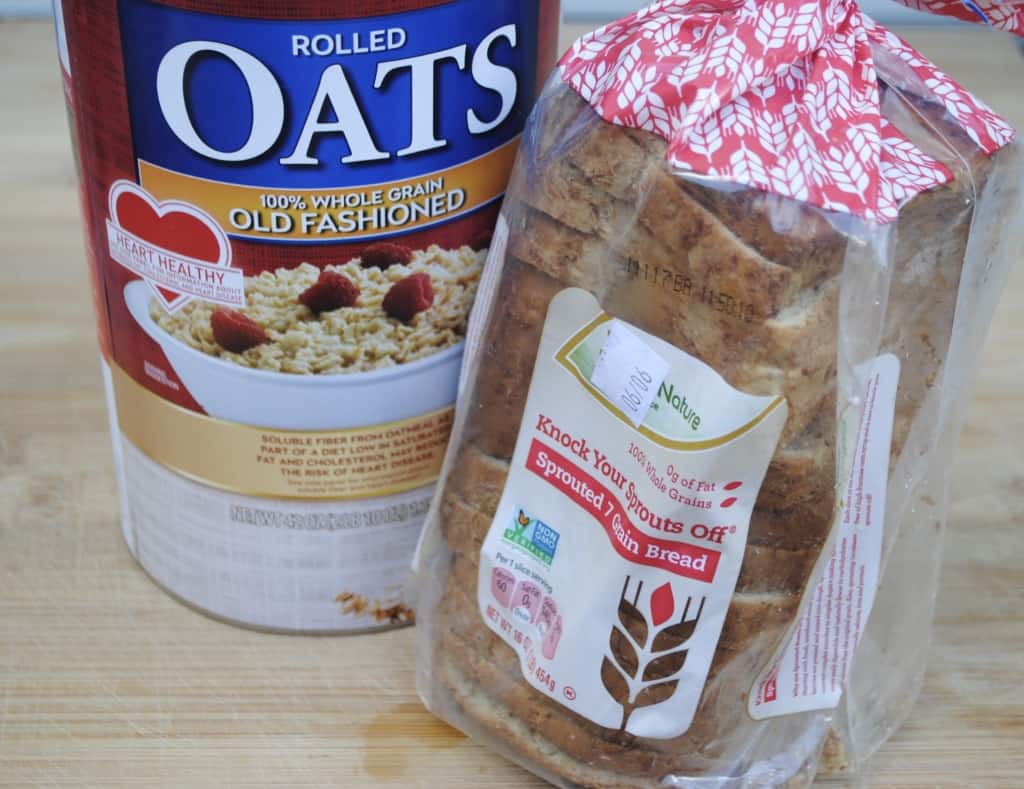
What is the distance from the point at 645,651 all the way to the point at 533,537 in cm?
7

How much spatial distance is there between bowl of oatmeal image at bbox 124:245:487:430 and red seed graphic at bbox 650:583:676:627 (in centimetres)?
14

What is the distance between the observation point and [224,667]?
2.08 feet

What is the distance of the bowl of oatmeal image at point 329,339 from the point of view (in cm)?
54

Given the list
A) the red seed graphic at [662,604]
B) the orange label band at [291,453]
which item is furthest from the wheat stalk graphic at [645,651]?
the orange label band at [291,453]

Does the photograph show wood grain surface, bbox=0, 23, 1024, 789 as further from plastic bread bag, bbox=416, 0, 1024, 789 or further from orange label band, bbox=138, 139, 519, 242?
orange label band, bbox=138, 139, 519, 242

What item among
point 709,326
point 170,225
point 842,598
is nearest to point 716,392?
point 709,326

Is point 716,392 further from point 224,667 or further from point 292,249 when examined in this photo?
point 224,667

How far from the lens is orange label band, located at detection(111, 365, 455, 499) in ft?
1.91

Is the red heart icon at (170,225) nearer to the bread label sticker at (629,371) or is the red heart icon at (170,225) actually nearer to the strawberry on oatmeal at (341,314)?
the strawberry on oatmeal at (341,314)

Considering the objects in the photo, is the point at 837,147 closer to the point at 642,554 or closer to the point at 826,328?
the point at 826,328

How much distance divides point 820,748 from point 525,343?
0.22 meters

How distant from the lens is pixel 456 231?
551mm

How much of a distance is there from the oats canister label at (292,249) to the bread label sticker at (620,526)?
0.23 feet

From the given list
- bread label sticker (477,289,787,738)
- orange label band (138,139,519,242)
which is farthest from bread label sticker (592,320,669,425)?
orange label band (138,139,519,242)
